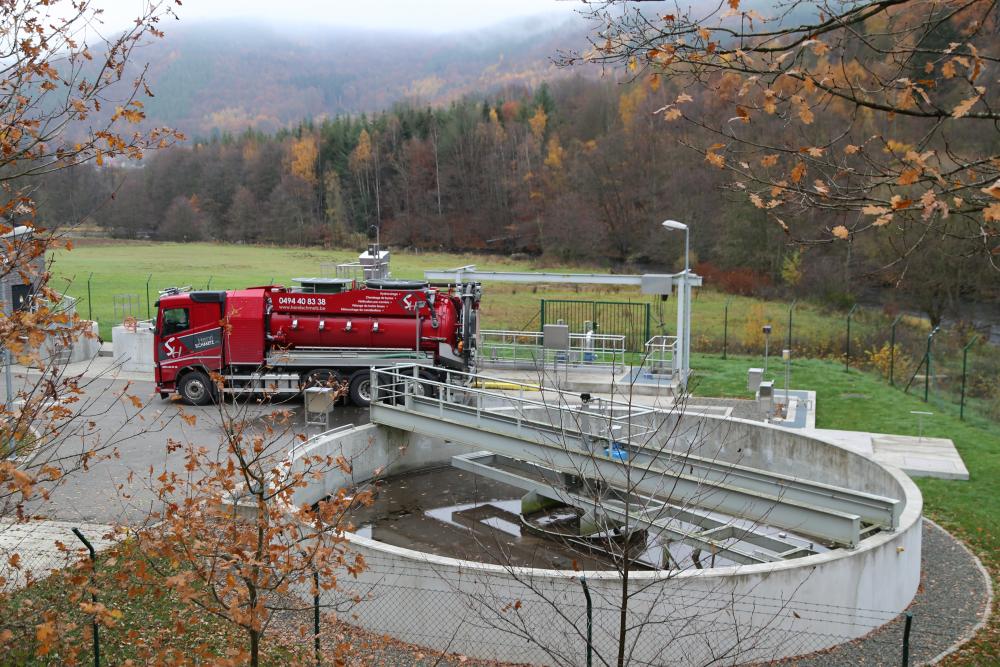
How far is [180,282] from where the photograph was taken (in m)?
49.4

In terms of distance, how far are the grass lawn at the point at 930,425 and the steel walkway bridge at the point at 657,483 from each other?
1.52m

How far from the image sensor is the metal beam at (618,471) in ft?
37.1

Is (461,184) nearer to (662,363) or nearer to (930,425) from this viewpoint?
(662,363)

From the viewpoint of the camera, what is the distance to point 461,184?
277 feet

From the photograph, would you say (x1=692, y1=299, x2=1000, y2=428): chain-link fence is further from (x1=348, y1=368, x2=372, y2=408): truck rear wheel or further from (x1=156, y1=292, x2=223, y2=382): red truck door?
(x1=156, y1=292, x2=223, y2=382): red truck door

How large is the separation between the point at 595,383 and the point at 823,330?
1501 cm

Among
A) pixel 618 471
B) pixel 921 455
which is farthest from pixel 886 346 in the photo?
pixel 618 471

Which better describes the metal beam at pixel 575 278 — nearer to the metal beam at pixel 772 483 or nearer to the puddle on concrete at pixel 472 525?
the puddle on concrete at pixel 472 525

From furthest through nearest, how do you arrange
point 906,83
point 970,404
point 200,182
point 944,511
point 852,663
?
1. point 200,182
2. point 970,404
3. point 944,511
4. point 852,663
5. point 906,83

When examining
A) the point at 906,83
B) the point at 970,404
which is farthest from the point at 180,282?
the point at 906,83

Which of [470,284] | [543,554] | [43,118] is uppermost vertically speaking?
[43,118]

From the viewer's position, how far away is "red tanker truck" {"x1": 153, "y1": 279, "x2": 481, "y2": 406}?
23.5 meters

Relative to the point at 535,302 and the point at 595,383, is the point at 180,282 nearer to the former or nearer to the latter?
the point at 535,302

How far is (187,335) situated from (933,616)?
1878cm
